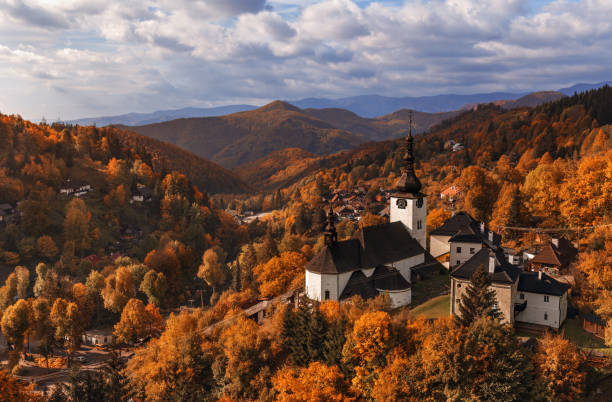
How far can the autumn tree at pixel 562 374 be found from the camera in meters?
30.3

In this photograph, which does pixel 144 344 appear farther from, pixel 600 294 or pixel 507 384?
pixel 600 294

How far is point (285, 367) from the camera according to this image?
4059 centimetres

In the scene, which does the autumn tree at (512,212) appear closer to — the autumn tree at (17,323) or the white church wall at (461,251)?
the white church wall at (461,251)

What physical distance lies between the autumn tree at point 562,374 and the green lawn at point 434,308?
11.6 m

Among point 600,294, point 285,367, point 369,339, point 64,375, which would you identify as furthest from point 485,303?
point 64,375

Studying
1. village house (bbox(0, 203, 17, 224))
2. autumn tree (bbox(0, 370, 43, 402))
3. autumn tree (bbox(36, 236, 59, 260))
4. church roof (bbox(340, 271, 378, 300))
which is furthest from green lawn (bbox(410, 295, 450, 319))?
village house (bbox(0, 203, 17, 224))

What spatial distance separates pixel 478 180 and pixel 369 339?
5326 centimetres

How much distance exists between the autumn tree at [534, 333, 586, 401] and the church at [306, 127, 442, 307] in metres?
17.1

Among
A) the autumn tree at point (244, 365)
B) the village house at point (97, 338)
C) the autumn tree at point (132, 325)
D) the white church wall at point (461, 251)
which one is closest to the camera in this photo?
the autumn tree at point (244, 365)

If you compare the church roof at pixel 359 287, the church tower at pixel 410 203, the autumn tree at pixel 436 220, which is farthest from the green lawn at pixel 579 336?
the autumn tree at pixel 436 220

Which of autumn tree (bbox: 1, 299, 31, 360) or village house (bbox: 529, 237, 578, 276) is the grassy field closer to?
village house (bbox: 529, 237, 578, 276)

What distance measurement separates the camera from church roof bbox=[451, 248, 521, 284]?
3803 centimetres

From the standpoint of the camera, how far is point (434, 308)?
44.2 m

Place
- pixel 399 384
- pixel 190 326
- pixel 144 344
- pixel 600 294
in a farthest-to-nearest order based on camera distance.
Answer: pixel 144 344 → pixel 190 326 → pixel 600 294 → pixel 399 384
